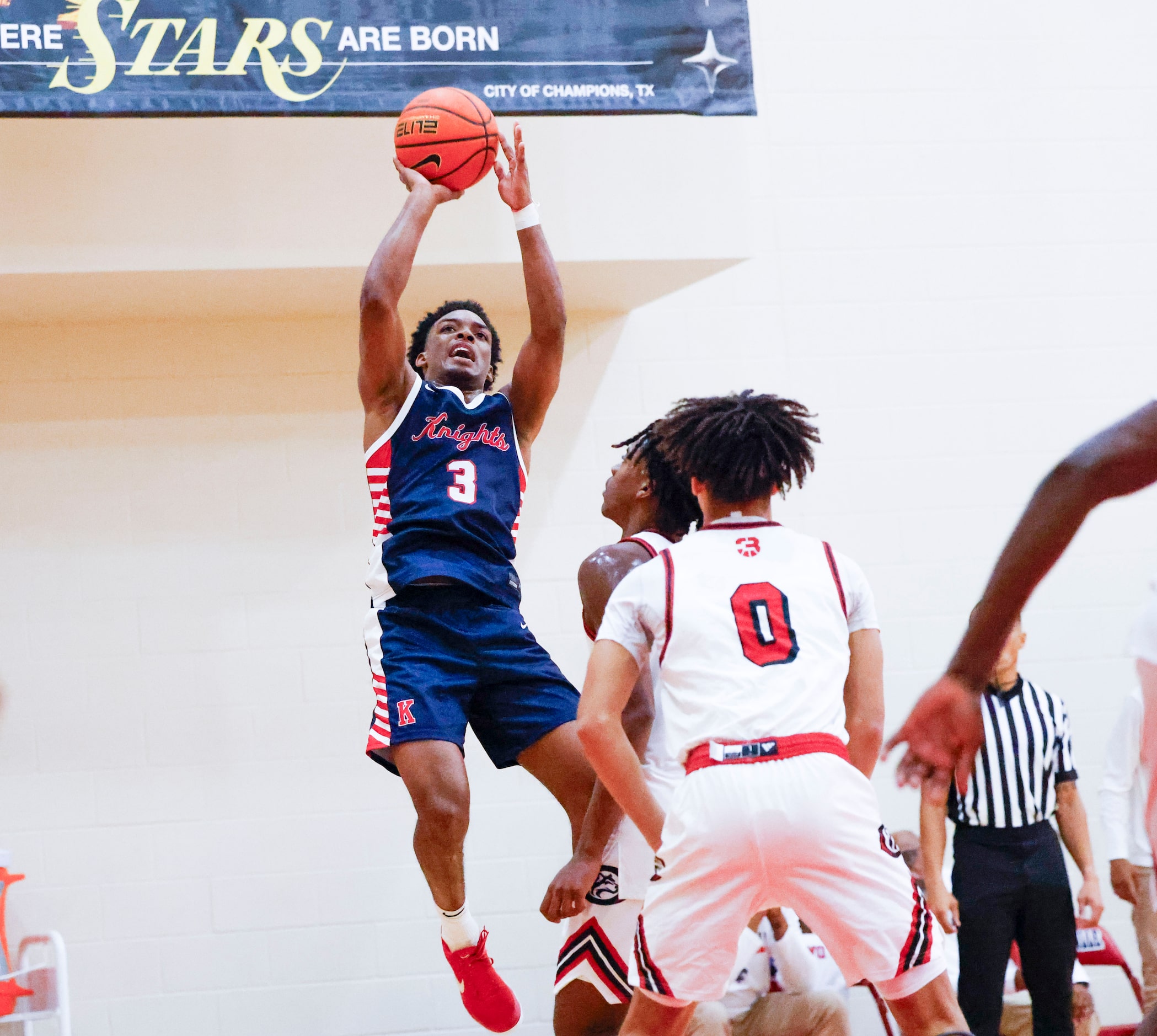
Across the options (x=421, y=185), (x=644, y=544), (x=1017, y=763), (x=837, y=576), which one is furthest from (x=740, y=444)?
(x=1017, y=763)

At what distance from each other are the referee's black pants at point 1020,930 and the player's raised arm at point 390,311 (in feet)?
8.98

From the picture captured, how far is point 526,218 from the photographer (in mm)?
4457

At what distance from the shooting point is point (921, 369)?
6.84 meters

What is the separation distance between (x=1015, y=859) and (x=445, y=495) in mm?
2547

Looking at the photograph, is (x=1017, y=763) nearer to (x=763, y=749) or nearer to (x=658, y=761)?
(x=658, y=761)

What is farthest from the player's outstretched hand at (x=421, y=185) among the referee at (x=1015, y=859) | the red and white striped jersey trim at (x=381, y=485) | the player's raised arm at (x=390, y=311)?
the referee at (x=1015, y=859)

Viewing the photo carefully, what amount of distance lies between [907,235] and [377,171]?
2.81 m

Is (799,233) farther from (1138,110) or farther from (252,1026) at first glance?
(252,1026)

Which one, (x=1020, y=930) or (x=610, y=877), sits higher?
(x=610, y=877)

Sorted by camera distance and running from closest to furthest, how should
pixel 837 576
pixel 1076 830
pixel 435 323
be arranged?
pixel 837 576 → pixel 435 323 → pixel 1076 830

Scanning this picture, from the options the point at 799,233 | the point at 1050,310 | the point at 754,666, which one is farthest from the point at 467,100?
the point at 1050,310

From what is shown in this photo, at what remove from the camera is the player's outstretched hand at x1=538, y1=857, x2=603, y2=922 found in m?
3.62

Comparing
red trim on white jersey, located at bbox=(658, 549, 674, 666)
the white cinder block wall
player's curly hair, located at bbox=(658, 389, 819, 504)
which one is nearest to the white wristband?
player's curly hair, located at bbox=(658, 389, 819, 504)

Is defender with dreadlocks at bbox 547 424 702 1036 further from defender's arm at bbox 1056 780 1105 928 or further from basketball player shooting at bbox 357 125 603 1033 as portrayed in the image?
defender's arm at bbox 1056 780 1105 928
